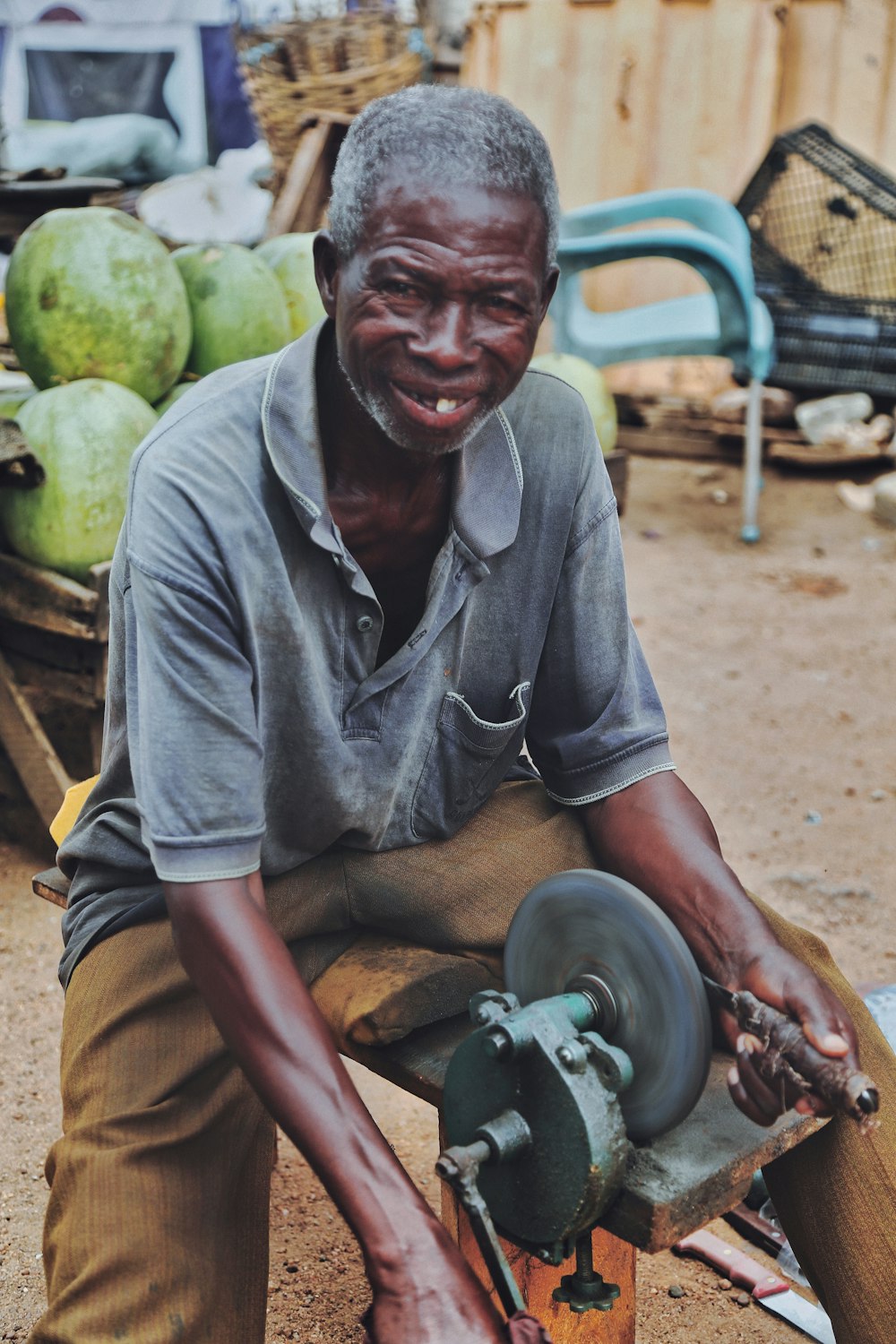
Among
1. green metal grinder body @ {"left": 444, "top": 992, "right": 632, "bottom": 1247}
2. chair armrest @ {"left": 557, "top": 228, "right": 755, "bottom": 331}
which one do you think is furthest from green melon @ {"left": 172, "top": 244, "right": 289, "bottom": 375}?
green metal grinder body @ {"left": 444, "top": 992, "right": 632, "bottom": 1247}

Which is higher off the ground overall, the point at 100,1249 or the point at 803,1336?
the point at 100,1249

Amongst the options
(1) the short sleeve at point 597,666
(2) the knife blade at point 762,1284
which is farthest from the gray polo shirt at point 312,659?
(2) the knife blade at point 762,1284

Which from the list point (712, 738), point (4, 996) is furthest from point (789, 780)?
point (4, 996)

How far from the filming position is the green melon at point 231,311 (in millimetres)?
3611

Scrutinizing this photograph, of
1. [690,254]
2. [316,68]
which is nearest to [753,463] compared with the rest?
[690,254]

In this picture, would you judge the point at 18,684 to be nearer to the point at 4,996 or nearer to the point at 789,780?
the point at 4,996

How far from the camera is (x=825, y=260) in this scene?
6.80 metres

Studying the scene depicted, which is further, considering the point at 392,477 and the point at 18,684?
the point at 18,684

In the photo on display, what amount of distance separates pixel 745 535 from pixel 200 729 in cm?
498

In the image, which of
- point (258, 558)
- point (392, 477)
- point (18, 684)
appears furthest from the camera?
point (18, 684)

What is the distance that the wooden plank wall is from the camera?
7094mm

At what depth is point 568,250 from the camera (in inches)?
230

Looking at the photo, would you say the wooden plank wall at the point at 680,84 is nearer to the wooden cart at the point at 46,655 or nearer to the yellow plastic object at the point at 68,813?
the wooden cart at the point at 46,655

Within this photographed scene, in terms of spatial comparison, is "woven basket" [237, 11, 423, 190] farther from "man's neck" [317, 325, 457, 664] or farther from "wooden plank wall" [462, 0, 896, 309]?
"man's neck" [317, 325, 457, 664]
